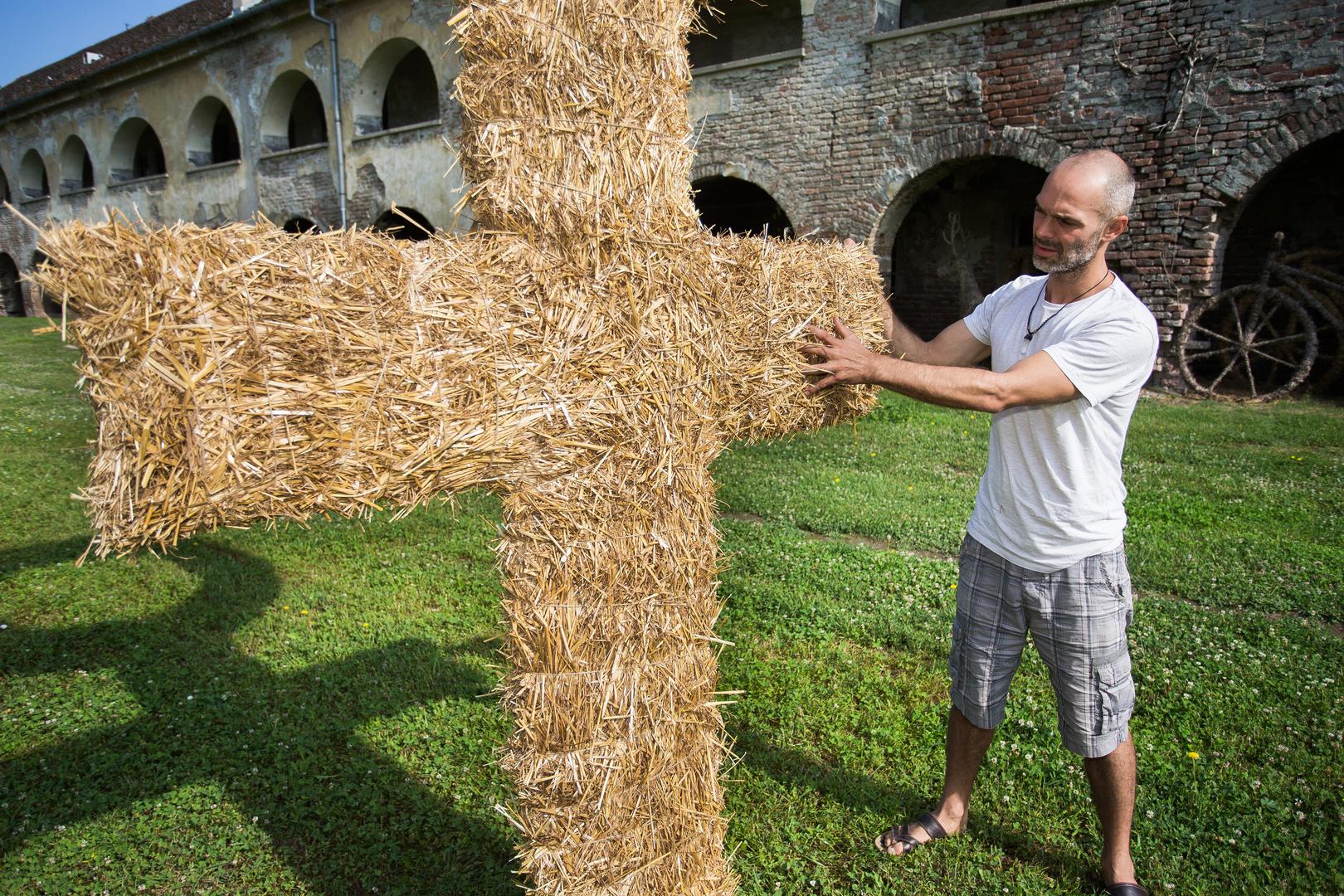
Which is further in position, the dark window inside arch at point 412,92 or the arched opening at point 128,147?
the arched opening at point 128,147

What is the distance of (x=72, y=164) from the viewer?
26.1 meters

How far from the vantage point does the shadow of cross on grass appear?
9.43 ft

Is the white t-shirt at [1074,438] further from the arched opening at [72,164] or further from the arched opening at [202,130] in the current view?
the arched opening at [72,164]

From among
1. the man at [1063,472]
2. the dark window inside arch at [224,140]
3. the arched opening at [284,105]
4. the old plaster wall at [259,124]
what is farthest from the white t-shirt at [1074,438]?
the dark window inside arch at [224,140]

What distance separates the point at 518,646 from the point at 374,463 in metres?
0.63

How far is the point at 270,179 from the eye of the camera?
19.8m

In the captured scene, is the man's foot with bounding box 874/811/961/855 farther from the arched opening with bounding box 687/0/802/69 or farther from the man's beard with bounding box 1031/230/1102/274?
the arched opening with bounding box 687/0/802/69

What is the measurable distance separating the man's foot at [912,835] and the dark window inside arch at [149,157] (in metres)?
30.1

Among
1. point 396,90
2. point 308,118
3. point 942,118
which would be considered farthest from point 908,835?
point 308,118

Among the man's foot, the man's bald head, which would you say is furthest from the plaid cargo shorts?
the man's bald head

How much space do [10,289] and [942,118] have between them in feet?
101

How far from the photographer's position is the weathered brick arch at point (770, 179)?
44.2ft

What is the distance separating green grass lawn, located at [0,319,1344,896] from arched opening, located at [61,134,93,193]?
25.7 m

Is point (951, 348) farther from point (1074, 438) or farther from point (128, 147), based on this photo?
point (128, 147)
